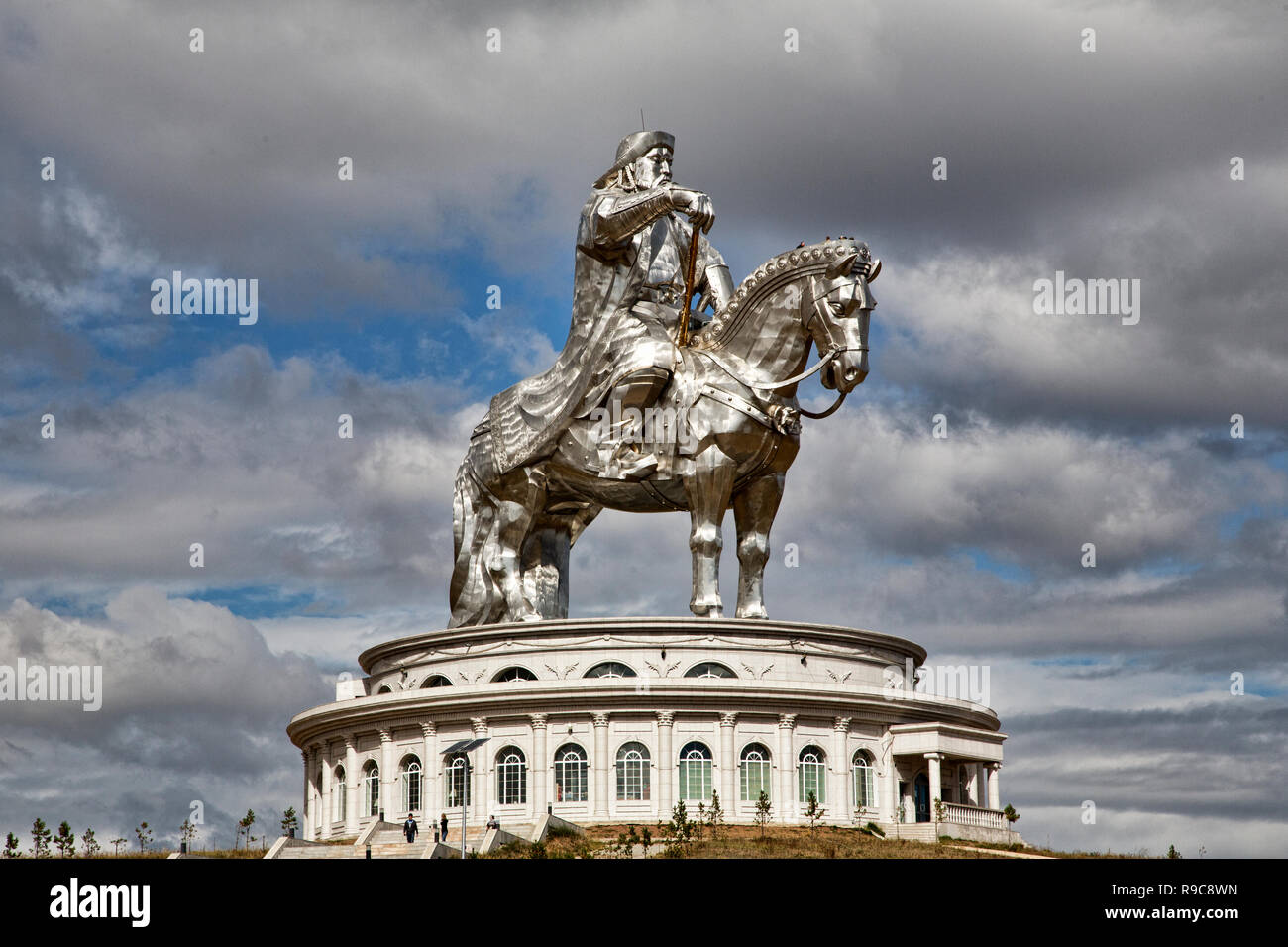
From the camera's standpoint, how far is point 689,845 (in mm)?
43812

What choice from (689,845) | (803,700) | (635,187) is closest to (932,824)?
(803,700)

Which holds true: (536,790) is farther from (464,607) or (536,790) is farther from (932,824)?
(932,824)

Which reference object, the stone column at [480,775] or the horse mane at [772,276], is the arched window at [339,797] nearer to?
the stone column at [480,775]

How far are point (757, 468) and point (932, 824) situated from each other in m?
9.86

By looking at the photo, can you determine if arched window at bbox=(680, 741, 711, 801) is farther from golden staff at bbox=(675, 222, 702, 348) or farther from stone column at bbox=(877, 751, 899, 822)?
golden staff at bbox=(675, 222, 702, 348)

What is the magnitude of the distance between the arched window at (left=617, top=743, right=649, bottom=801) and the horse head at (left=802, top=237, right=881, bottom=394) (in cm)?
1027

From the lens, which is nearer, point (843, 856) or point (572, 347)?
point (843, 856)

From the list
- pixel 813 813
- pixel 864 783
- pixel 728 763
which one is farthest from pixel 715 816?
pixel 864 783

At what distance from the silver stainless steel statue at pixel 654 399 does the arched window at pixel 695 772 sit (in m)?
3.45

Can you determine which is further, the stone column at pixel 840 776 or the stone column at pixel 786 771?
the stone column at pixel 840 776

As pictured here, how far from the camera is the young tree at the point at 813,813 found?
48938 millimetres

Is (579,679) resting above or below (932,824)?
above

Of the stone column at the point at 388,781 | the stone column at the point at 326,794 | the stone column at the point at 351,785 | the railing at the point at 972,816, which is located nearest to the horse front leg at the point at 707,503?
the railing at the point at 972,816
